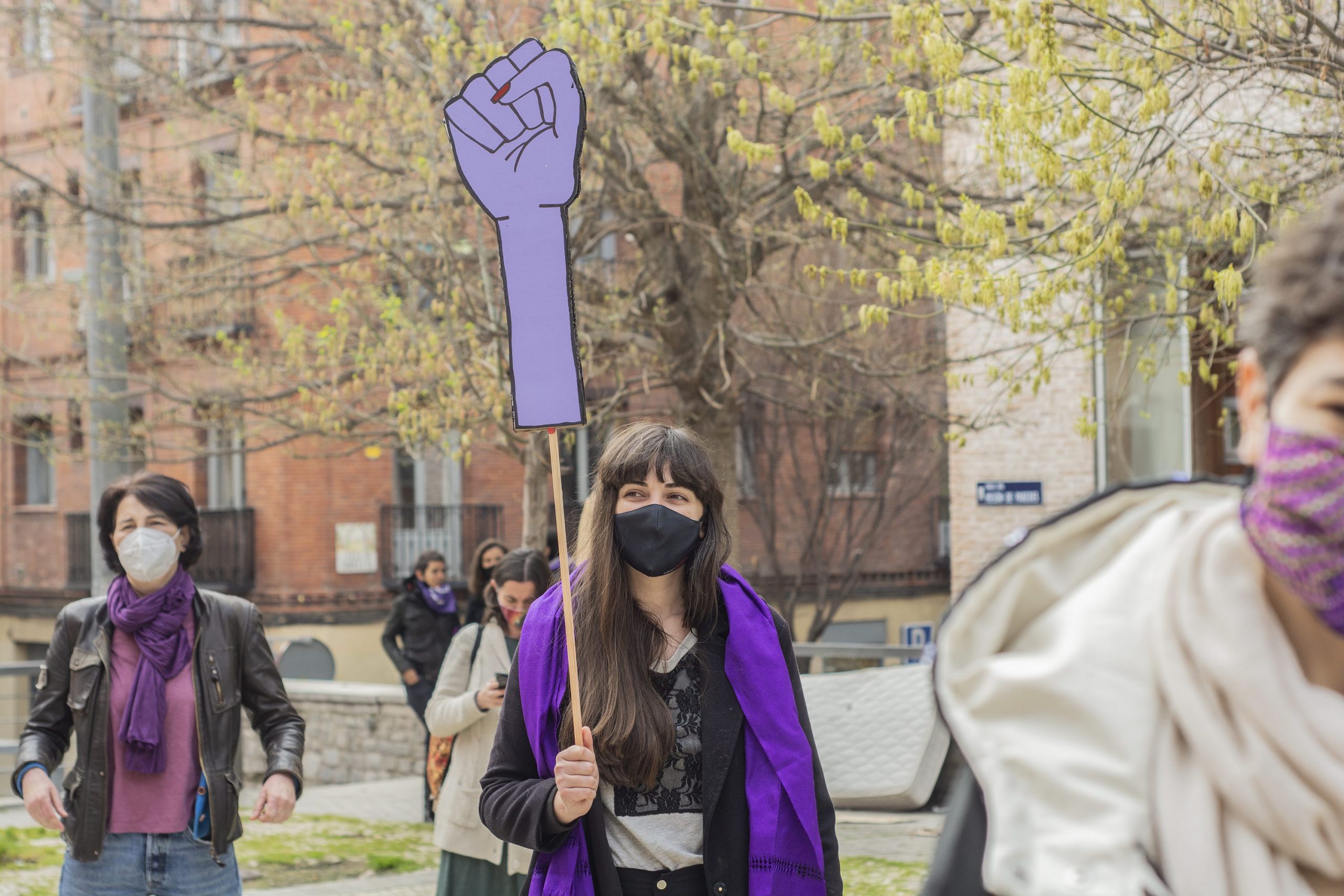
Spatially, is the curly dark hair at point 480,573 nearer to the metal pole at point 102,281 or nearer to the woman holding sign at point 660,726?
the metal pole at point 102,281

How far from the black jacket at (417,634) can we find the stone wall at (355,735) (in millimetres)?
2174

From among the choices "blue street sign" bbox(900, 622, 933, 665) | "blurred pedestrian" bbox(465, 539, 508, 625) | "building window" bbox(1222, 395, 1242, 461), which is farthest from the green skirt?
"blue street sign" bbox(900, 622, 933, 665)

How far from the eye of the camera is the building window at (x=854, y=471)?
18.8 metres

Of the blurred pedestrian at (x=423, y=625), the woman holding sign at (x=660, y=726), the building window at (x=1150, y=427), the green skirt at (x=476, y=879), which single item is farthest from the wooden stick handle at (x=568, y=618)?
the building window at (x=1150, y=427)

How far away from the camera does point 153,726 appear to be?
14.7 ft

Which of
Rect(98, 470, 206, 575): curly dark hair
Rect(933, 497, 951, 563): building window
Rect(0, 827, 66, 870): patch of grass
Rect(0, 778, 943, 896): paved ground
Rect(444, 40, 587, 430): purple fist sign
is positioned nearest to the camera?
Rect(444, 40, 587, 430): purple fist sign

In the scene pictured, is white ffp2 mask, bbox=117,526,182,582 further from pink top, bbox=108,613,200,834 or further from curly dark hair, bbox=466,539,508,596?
curly dark hair, bbox=466,539,508,596

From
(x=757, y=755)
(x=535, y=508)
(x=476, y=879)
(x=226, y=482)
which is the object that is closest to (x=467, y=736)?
(x=476, y=879)

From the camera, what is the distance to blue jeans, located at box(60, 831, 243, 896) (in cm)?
445

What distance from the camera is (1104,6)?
19.8ft

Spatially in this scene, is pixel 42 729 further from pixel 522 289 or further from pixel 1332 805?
pixel 1332 805

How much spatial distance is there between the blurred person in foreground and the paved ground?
19.3 feet

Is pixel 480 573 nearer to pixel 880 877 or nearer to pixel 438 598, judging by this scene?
pixel 438 598

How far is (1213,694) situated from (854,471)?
18.2 m
